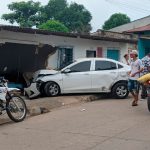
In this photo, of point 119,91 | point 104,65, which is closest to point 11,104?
point 119,91

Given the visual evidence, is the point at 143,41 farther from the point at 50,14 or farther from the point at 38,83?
the point at 50,14

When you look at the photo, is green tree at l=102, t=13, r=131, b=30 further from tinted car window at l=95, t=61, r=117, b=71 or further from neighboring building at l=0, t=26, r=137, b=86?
tinted car window at l=95, t=61, r=117, b=71

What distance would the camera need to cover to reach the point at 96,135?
30.6ft

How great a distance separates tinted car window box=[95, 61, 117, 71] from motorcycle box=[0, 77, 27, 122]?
584cm

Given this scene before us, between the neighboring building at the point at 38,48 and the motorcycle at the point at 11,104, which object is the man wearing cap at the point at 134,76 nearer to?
the motorcycle at the point at 11,104

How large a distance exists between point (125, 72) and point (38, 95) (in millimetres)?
3559

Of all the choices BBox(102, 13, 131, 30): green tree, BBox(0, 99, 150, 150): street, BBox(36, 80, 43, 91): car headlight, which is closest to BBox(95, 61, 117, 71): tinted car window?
BBox(36, 80, 43, 91): car headlight

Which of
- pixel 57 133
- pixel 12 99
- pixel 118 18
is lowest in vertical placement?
pixel 57 133

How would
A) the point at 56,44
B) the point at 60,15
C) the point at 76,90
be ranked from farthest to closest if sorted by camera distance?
the point at 60,15 → the point at 56,44 → the point at 76,90

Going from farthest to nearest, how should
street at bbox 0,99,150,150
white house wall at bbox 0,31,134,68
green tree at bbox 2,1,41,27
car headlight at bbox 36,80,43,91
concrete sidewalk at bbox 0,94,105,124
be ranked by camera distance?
green tree at bbox 2,1,41,27
white house wall at bbox 0,31,134,68
car headlight at bbox 36,80,43,91
concrete sidewalk at bbox 0,94,105,124
street at bbox 0,99,150,150

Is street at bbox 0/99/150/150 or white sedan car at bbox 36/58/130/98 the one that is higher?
white sedan car at bbox 36/58/130/98

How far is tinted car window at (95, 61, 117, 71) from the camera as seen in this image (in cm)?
1716

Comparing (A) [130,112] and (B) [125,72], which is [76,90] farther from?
(A) [130,112]

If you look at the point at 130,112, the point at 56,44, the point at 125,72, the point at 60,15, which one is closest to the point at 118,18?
the point at 60,15
